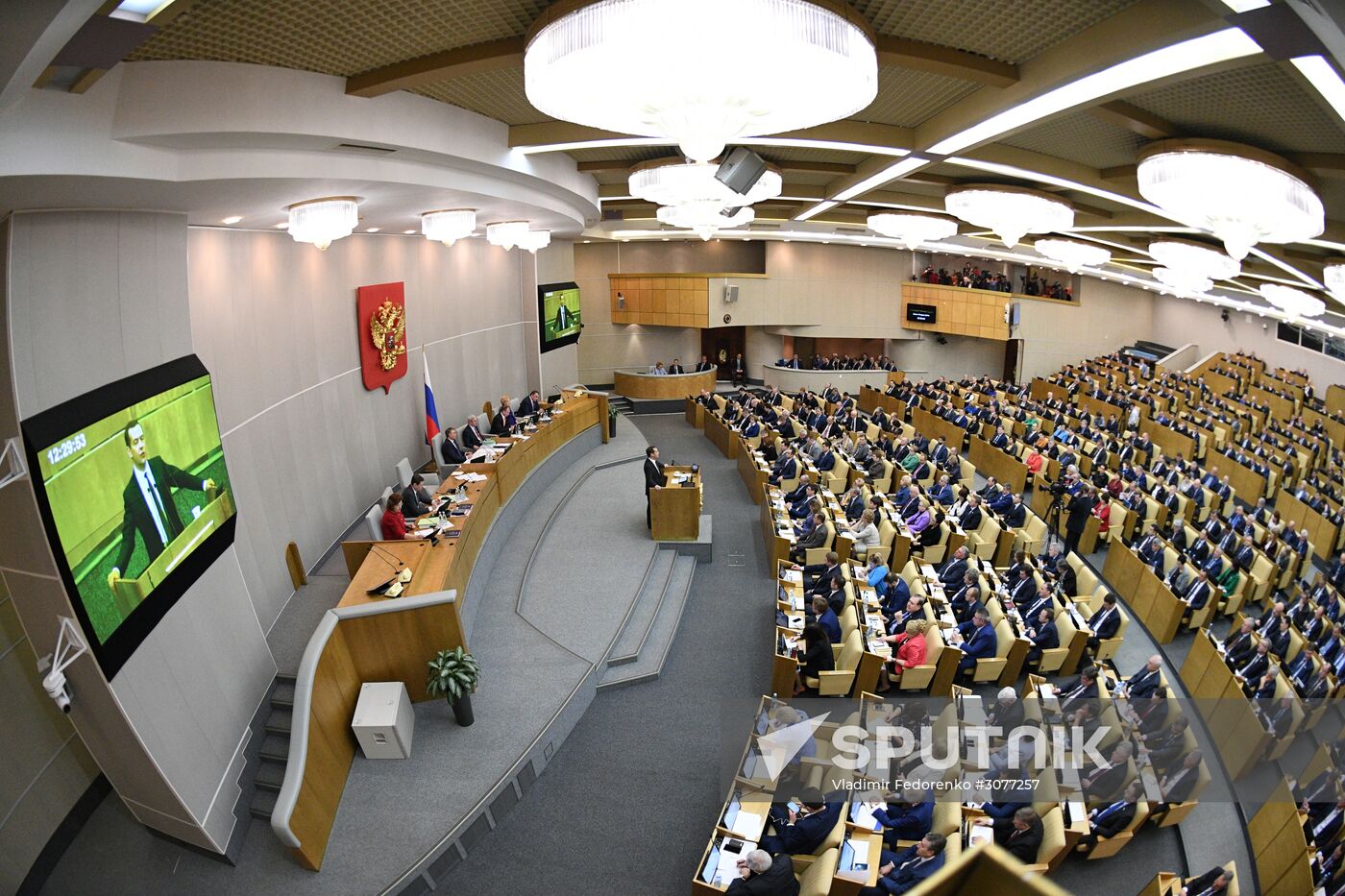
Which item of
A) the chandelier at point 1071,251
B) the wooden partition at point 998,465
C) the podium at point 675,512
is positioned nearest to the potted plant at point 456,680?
the podium at point 675,512

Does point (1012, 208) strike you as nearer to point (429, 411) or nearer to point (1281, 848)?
point (1281, 848)

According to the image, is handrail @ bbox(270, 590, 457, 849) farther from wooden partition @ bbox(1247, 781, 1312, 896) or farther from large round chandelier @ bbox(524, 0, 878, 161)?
wooden partition @ bbox(1247, 781, 1312, 896)

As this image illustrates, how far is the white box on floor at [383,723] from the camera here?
6.22m

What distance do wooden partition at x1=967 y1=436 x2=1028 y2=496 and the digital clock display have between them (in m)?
Result: 11.9

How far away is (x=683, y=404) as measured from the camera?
66.1 feet

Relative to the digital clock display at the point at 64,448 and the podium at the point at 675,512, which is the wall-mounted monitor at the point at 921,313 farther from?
the digital clock display at the point at 64,448

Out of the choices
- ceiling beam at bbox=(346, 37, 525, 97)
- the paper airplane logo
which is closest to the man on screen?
ceiling beam at bbox=(346, 37, 525, 97)

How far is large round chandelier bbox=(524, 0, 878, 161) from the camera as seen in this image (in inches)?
89.4

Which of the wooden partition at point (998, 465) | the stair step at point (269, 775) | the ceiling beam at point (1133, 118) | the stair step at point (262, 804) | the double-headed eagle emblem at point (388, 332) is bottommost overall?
the stair step at point (262, 804)

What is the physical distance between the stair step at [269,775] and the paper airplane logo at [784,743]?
3.99 metres

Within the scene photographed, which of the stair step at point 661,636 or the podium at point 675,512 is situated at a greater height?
the podium at point 675,512

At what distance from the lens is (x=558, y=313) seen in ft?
55.9

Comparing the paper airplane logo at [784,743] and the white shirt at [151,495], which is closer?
the white shirt at [151,495]

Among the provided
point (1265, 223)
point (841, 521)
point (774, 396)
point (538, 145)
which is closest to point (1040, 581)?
point (841, 521)
